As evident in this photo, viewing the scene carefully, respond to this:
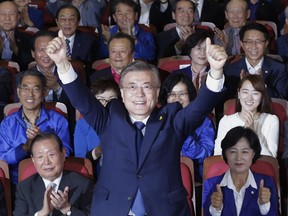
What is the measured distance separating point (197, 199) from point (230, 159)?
1.82ft

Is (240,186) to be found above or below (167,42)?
below

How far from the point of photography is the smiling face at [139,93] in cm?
289

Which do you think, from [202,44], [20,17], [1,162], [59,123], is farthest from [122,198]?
[20,17]

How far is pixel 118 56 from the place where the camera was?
16.7 feet

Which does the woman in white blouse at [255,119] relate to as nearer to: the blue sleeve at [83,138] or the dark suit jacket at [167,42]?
the blue sleeve at [83,138]

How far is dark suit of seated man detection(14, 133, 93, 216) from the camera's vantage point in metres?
3.78

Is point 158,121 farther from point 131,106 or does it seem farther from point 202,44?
point 202,44

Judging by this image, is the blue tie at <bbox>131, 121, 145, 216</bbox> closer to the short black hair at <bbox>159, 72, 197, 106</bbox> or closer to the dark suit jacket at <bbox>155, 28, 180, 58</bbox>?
the short black hair at <bbox>159, 72, 197, 106</bbox>

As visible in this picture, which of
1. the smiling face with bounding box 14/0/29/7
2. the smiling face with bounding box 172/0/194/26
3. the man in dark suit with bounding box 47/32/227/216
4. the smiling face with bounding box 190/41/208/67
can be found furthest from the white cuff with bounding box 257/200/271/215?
the smiling face with bounding box 14/0/29/7

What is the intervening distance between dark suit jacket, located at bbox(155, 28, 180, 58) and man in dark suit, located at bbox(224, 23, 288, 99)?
80 centimetres

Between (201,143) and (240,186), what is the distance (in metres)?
0.58

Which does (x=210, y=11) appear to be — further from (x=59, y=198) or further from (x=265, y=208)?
(x=59, y=198)

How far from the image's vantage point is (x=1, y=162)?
13.3 feet

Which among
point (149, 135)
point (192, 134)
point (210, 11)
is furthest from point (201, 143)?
point (210, 11)
